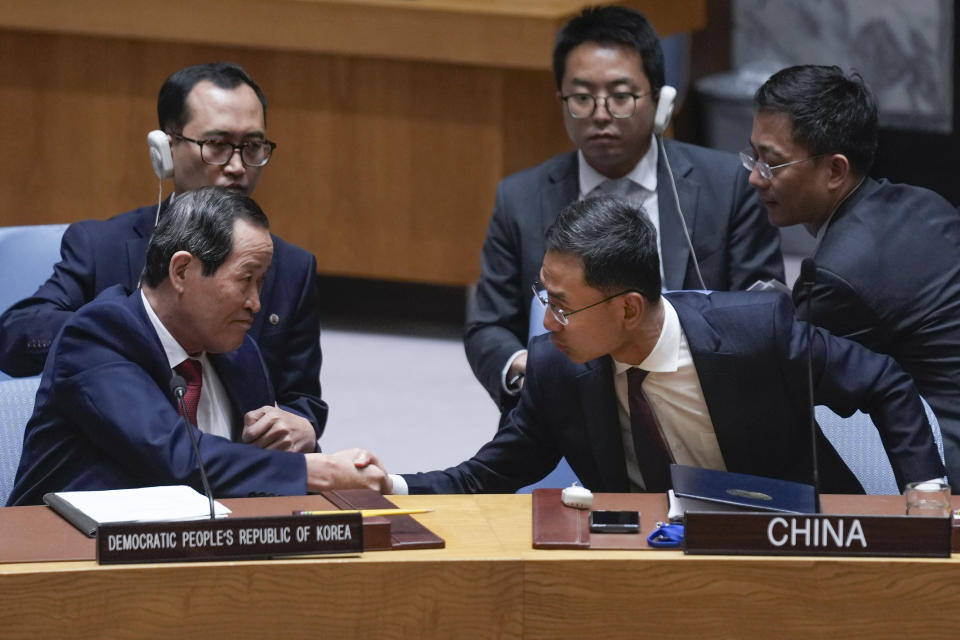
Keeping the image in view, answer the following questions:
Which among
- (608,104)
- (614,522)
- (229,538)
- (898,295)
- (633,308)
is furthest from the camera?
(608,104)

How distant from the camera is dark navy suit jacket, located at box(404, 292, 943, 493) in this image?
2.60 meters

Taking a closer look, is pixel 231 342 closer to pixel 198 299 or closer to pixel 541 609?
pixel 198 299

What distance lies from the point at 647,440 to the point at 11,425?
43.8 inches

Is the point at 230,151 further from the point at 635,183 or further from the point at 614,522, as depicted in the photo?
the point at 614,522

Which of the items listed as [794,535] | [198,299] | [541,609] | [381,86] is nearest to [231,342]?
[198,299]

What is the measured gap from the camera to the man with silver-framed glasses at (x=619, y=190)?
3.59 meters

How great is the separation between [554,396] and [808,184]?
32.0 inches

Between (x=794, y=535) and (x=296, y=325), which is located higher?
(x=296, y=325)

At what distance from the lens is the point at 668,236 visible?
11.9 feet

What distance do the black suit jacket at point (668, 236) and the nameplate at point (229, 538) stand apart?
1.50 metres

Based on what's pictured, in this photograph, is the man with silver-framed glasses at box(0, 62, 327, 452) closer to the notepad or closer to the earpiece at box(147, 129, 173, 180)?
the earpiece at box(147, 129, 173, 180)

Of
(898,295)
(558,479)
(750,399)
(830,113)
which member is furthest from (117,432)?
(830,113)

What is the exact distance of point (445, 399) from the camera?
17.2 feet

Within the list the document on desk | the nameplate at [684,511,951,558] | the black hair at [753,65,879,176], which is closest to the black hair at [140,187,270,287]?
the document on desk
